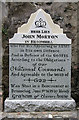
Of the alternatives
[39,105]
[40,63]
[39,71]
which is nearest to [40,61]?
[40,63]

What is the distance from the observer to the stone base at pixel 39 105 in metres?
3.73

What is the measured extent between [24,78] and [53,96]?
0.52 m

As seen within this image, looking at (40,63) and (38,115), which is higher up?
(40,63)

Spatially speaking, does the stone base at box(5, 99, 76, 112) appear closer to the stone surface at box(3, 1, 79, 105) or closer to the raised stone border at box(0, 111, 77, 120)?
the raised stone border at box(0, 111, 77, 120)

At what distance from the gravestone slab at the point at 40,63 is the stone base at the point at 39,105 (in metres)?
0.02

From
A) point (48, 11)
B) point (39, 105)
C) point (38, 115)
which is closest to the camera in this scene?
point (38, 115)

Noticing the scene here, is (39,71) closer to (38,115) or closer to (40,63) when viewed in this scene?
(40,63)

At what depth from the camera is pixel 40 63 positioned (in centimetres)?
378

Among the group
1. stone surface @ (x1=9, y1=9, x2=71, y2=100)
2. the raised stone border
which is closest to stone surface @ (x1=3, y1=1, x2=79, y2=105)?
stone surface @ (x1=9, y1=9, x2=71, y2=100)

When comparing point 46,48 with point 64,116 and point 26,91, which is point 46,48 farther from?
point 64,116

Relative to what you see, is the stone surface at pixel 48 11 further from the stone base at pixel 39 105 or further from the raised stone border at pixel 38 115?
the raised stone border at pixel 38 115

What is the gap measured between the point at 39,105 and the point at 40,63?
64 centimetres

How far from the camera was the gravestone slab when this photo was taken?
148 inches

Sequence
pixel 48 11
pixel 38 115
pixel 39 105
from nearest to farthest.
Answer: pixel 38 115, pixel 39 105, pixel 48 11
